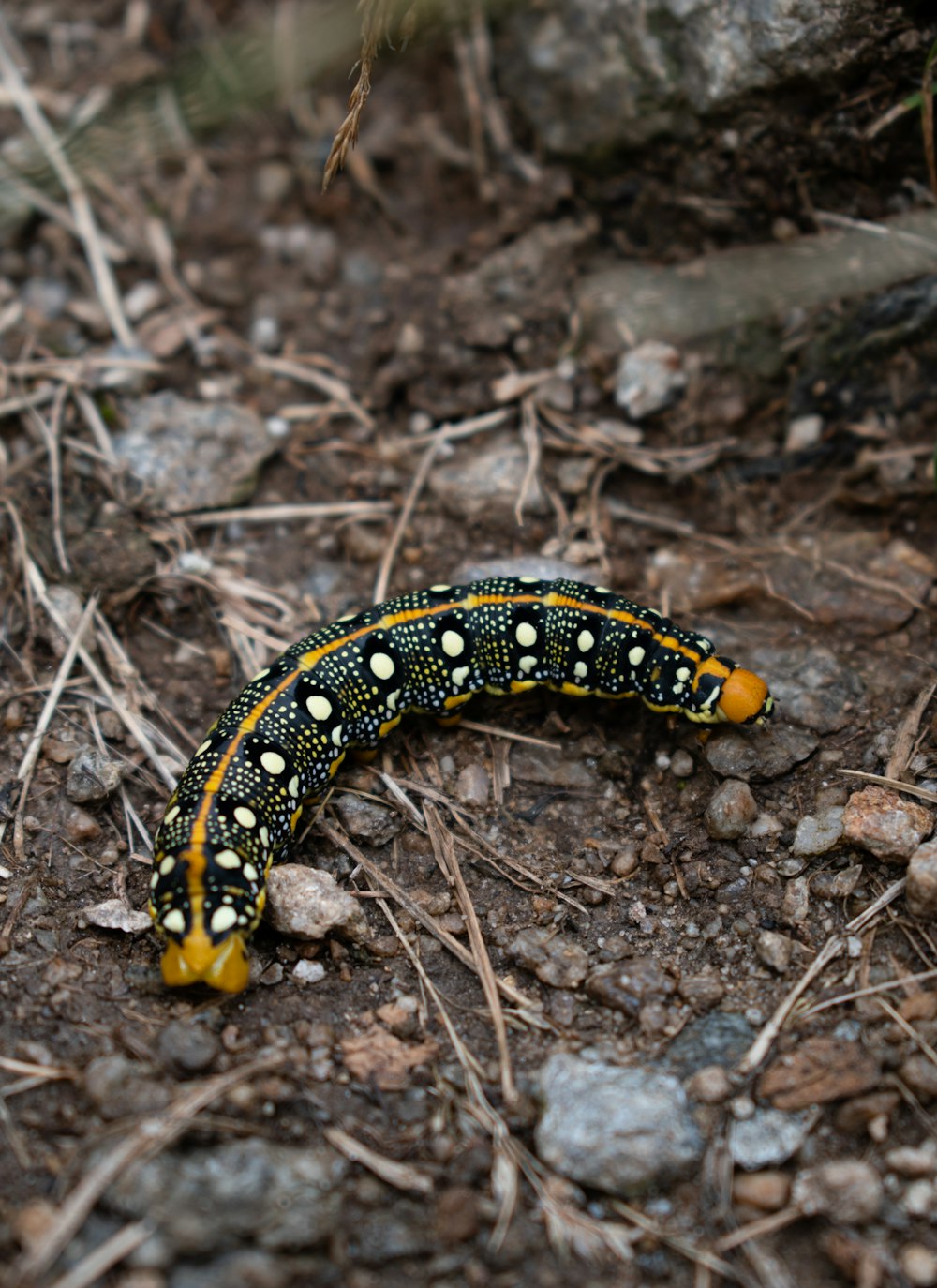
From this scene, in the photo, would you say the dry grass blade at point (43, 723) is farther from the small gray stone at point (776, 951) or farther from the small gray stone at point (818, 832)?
the small gray stone at point (818, 832)

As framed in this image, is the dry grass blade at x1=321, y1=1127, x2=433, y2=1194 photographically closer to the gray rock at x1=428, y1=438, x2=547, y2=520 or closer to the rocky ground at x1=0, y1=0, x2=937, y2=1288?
the rocky ground at x1=0, y1=0, x2=937, y2=1288

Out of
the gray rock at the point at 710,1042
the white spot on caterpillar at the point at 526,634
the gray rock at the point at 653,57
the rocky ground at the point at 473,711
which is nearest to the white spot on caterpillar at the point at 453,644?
the white spot on caterpillar at the point at 526,634

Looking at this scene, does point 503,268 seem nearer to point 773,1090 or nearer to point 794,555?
point 794,555

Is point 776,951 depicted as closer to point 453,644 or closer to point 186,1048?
point 453,644

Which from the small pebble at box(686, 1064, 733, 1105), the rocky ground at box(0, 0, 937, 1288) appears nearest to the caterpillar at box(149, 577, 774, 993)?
the rocky ground at box(0, 0, 937, 1288)

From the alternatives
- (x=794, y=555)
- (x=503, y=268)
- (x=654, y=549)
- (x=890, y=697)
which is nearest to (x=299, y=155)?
→ (x=503, y=268)

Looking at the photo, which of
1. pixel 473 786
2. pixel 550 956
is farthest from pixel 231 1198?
pixel 473 786
